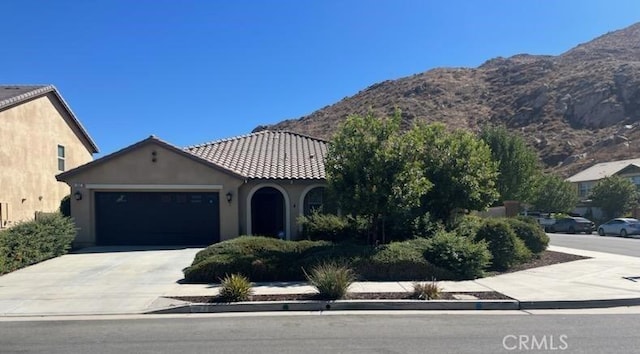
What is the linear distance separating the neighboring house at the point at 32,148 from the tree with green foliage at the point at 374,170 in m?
13.4

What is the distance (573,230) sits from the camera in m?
41.1

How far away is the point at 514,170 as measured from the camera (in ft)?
142

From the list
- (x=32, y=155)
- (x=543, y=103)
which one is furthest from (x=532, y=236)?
(x=543, y=103)

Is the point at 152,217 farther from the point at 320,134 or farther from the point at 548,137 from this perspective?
the point at 548,137

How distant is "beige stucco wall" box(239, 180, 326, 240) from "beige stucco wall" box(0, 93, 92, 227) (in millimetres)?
8920

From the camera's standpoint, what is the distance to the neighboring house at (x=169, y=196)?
20.9 metres

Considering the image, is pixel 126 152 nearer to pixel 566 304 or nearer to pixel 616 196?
pixel 566 304

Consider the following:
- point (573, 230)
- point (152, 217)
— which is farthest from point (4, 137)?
point (573, 230)

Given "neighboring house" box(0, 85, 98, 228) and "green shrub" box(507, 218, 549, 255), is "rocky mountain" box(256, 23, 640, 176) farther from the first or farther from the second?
"green shrub" box(507, 218, 549, 255)

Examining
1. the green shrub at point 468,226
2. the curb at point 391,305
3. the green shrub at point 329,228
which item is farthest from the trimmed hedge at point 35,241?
the green shrub at point 468,226

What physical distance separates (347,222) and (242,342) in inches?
417

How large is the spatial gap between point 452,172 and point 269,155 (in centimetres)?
1076

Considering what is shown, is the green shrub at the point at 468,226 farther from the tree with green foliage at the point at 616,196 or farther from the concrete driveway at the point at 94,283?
the tree with green foliage at the point at 616,196

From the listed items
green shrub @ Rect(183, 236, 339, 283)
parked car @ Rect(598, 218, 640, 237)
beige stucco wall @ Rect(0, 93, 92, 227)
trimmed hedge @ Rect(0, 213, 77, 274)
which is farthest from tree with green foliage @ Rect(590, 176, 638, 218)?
trimmed hedge @ Rect(0, 213, 77, 274)
